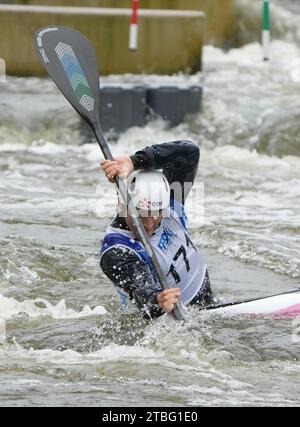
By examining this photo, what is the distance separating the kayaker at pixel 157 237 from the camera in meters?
6.06

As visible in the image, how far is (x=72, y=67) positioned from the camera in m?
7.07

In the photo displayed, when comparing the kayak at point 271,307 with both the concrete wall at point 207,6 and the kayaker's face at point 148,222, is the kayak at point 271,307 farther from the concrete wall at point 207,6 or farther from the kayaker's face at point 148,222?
the concrete wall at point 207,6

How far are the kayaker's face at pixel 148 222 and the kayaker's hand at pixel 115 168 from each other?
0.23m

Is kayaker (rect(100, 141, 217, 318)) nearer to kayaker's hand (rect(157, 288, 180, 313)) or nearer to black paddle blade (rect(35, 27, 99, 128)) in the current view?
kayaker's hand (rect(157, 288, 180, 313))

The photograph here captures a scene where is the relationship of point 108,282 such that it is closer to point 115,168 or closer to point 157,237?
point 157,237

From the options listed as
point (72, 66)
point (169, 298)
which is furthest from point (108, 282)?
point (169, 298)

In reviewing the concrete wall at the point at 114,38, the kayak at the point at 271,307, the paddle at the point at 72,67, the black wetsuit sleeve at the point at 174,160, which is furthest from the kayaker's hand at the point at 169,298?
the concrete wall at the point at 114,38

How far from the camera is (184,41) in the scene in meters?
15.3

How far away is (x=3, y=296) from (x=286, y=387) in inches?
94.6

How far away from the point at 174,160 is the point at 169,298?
1.02 m

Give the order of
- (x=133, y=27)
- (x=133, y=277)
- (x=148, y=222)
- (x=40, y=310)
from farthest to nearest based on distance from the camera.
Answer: (x=133, y=27) → (x=40, y=310) → (x=148, y=222) → (x=133, y=277)

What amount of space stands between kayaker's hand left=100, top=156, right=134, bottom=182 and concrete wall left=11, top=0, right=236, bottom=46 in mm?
10502

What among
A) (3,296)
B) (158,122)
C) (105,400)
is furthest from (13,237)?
(158,122)
